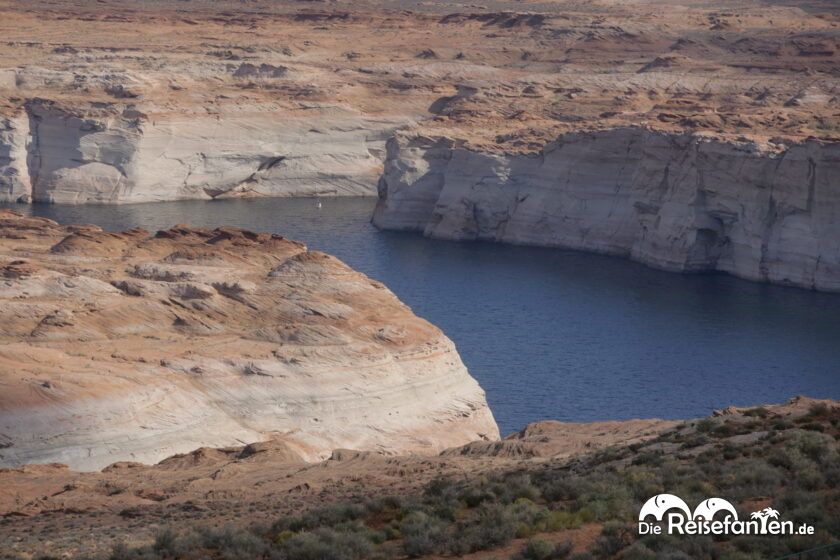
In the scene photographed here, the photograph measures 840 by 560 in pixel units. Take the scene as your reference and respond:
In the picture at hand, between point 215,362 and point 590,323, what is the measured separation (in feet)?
75.8

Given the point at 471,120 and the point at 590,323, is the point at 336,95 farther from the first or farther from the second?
the point at 590,323

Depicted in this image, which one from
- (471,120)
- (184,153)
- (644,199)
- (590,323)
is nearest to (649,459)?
(590,323)

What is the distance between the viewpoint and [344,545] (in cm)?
1903

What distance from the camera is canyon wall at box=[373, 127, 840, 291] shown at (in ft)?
207

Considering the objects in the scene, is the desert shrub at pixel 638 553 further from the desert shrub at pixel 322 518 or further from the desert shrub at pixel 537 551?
the desert shrub at pixel 322 518

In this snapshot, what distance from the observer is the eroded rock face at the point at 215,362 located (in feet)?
107

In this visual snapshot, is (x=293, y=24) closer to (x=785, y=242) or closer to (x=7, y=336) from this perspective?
(x=785, y=242)

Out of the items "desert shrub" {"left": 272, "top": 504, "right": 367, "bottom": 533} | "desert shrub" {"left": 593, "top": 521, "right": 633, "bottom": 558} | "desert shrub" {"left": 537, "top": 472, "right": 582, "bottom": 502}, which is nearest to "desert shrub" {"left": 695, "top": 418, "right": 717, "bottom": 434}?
"desert shrub" {"left": 537, "top": 472, "right": 582, "bottom": 502}

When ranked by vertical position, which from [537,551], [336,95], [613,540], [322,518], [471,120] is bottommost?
[322,518]

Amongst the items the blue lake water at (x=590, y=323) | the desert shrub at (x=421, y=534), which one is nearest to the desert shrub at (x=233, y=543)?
the desert shrub at (x=421, y=534)

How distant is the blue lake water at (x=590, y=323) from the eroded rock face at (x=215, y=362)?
214 inches

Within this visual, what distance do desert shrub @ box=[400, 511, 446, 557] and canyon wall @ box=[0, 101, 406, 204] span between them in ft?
219

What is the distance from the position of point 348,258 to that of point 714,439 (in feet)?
143

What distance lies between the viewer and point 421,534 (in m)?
19.4
